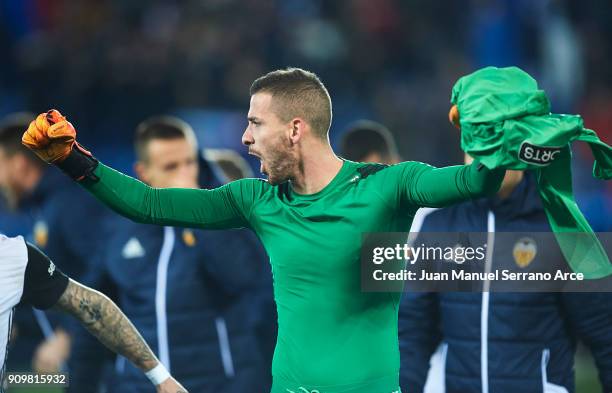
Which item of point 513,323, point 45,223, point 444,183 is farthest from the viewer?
point 45,223

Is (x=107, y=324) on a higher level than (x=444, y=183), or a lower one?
lower

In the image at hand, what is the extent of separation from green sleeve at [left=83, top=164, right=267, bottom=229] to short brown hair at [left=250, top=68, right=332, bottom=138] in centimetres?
33

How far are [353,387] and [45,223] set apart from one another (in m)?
3.85

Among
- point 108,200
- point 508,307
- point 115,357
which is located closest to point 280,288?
point 108,200

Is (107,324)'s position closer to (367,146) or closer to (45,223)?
(367,146)

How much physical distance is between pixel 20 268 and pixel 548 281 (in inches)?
90.7

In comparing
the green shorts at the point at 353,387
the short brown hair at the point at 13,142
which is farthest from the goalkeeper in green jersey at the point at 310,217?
the short brown hair at the point at 13,142

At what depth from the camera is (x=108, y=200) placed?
394 centimetres

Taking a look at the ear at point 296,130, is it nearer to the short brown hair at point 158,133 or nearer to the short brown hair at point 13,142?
the short brown hair at point 158,133

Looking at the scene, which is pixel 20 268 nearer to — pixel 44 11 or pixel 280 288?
pixel 280 288

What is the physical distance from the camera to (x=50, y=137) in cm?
367

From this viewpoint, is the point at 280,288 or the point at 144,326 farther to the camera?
the point at 144,326

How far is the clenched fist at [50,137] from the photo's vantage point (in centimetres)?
367

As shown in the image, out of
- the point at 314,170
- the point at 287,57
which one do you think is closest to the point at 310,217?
the point at 314,170
